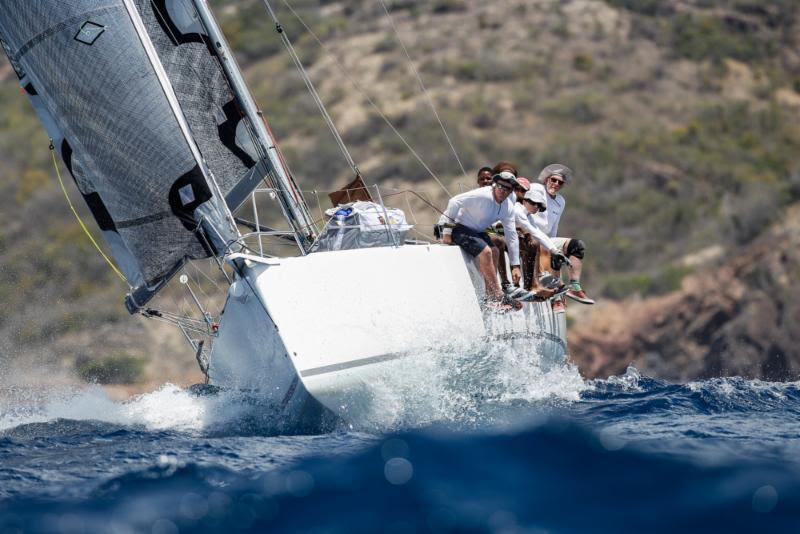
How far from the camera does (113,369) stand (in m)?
15.3

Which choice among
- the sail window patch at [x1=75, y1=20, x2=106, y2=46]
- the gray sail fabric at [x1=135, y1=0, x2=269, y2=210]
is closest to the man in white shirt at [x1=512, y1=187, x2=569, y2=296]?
the gray sail fabric at [x1=135, y1=0, x2=269, y2=210]

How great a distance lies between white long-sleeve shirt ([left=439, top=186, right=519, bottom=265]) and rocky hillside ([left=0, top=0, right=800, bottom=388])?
325 inches

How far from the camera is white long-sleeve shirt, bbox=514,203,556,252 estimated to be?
7.96m

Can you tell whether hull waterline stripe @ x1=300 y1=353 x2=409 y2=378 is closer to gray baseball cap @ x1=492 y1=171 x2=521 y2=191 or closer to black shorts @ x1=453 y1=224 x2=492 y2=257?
black shorts @ x1=453 y1=224 x2=492 y2=257

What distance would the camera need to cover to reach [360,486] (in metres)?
4.29

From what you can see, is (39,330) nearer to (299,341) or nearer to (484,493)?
(299,341)

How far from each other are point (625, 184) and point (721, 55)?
7.43 m

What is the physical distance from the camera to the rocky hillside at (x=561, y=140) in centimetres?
1603

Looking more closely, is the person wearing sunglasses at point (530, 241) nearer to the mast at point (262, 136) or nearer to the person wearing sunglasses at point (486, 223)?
the person wearing sunglasses at point (486, 223)

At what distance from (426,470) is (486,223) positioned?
Answer: 347 centimetres

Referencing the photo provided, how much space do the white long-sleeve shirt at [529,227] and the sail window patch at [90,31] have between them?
3.31 metres

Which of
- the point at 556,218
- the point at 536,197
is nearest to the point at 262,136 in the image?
the point at 536,197

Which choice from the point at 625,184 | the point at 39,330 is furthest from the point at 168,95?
the point at 625,184

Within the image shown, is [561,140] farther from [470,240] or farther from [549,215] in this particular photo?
[470,240]
